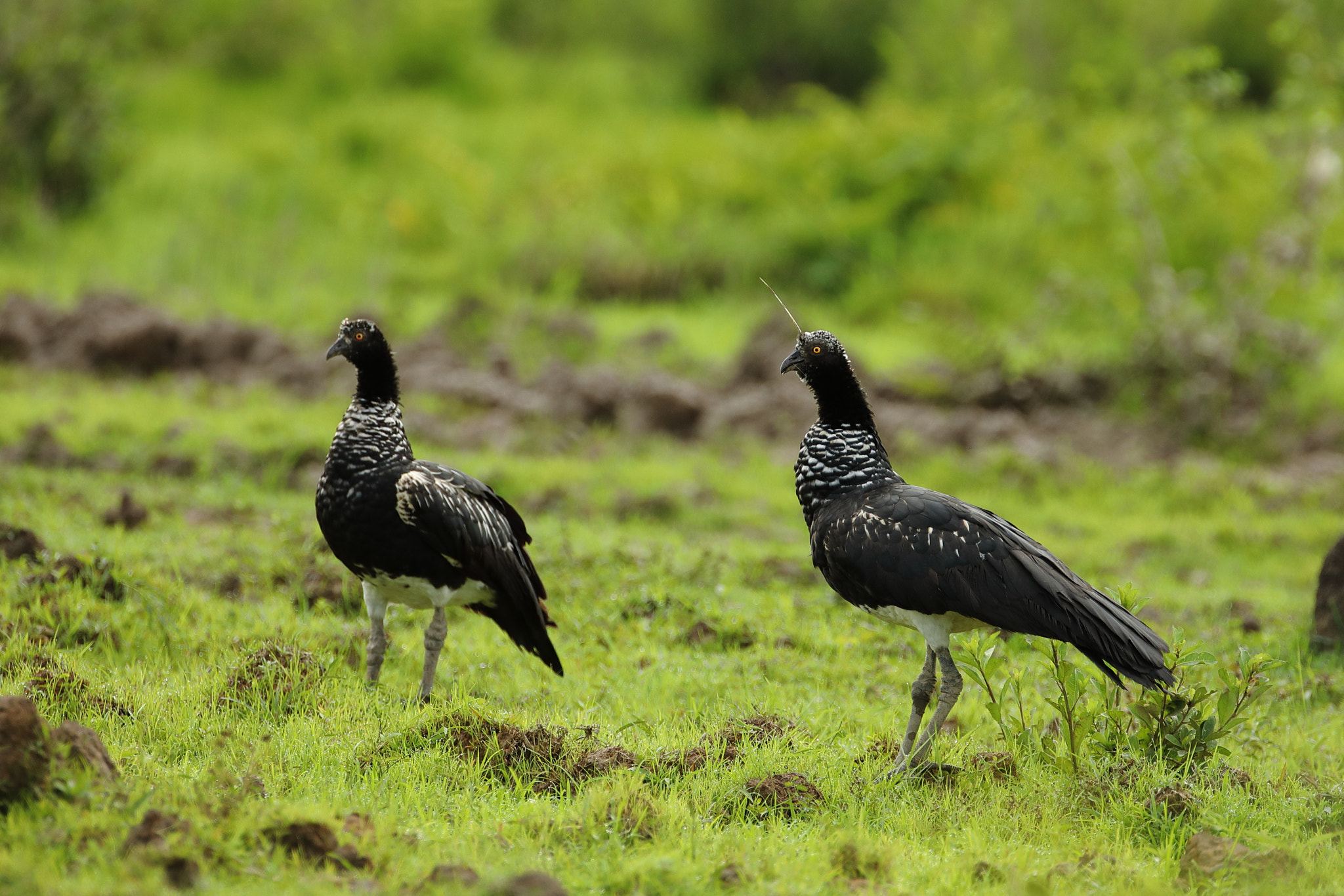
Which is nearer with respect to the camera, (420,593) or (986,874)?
(986,874)

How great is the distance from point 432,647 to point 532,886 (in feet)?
7.49

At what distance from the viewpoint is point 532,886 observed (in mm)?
3684

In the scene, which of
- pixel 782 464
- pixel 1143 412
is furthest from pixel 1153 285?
pixel 782 464

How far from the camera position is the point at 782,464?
1119 centimetres

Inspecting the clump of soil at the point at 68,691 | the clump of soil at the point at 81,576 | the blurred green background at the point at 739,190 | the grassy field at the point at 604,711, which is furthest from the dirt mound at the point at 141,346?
the clump of soil at the point at 68,691

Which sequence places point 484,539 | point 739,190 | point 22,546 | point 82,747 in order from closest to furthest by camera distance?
1. point 82,747
2. point 484,539
3. point 22,546
4. point 739,190

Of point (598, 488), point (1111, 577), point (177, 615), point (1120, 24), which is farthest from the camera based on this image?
point (1120, 24)

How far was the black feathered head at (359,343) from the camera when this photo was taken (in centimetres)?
619

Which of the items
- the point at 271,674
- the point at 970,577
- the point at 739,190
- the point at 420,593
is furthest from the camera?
the point at 739,190

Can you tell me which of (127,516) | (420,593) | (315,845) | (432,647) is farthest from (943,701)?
(127,516)

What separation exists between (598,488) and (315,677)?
4.52 metres

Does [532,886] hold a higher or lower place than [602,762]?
lower

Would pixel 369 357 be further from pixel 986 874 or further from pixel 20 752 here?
pixel 986 874

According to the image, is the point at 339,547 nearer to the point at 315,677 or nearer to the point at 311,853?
the point at 315,677
